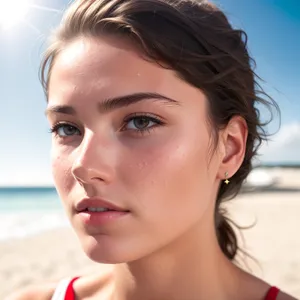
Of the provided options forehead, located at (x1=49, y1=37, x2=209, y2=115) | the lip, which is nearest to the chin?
the lip

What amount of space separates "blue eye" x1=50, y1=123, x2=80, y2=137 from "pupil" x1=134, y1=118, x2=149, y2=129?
0.30 metres

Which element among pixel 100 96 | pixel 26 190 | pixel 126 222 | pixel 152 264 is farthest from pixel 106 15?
pixel 26 190

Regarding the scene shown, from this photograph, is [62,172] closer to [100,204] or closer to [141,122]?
[100,204]

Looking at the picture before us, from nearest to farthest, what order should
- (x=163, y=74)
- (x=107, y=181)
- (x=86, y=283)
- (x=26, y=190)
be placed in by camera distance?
(x=107, y=181) → (x=163, y=74) → (x=86, y=283) → (x=26, y=190)

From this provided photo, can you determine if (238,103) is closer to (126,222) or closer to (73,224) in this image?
(126,222)

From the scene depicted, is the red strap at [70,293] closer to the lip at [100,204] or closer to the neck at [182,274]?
the neck at [182,274]

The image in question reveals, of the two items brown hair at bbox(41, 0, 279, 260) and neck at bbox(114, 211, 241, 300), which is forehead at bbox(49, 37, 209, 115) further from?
neck at bbox(114, 211, 241, 300)

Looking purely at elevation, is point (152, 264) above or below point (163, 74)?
below

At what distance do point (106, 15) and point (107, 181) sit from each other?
2.42 feet

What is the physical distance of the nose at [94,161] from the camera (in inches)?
66.3

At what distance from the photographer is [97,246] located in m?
1.75

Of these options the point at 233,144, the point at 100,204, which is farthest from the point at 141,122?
the point at 233,144

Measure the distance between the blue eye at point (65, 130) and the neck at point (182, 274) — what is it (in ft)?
2.21

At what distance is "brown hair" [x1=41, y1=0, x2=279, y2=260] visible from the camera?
1.83 meters
